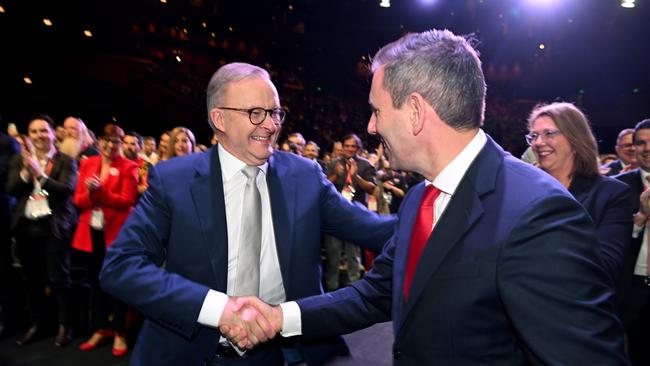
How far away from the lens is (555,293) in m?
1.01

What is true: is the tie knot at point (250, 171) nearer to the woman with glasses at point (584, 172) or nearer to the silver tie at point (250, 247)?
the silver tie at point (250, 247)

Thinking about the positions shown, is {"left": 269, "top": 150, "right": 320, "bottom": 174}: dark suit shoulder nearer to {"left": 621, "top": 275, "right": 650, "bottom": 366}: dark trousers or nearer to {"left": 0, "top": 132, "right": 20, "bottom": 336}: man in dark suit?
{"left": 621, "top": 275, "right": 650, "bottom": 366}: dark trousers

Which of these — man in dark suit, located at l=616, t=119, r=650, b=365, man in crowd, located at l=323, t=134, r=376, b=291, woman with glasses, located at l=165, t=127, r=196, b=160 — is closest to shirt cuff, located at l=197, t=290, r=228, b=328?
man in dark suit, located at l=616, t=119, r=650, b=365

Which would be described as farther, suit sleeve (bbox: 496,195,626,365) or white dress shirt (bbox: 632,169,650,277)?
white dress shirt (bbox: 632,169,650,277)

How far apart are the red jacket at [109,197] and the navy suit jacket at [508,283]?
3475 millimetres

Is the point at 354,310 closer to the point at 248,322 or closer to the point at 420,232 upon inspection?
the point at 248,322

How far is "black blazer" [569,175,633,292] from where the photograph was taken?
2.46 metres

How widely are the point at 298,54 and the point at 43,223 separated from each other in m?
17.3

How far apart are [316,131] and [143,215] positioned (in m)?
15.4

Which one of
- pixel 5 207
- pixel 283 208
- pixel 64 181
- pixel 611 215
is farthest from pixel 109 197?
pixel 611 215

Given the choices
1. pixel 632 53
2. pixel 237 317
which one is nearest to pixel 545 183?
pixel 237 317

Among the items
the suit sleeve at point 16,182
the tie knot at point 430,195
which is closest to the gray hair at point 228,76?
the tie knot at point 430,195

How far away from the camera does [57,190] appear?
4.20 meters

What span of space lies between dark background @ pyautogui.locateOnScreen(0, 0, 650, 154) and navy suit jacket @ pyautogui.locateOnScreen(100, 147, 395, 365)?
42.4 ft
